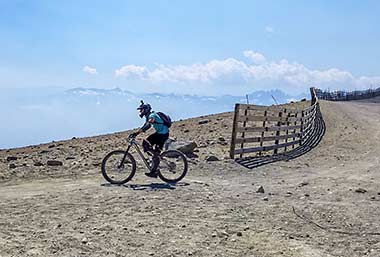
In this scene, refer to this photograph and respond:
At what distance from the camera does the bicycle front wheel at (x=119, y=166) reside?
10.6 metres

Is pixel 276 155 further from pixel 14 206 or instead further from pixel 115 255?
pixel 115 255

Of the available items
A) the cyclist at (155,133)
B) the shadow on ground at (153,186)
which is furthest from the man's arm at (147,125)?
the shadow on ground at (153,186)

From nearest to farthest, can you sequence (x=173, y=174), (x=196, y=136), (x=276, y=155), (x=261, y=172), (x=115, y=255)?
(x=115, y=255) < (x=173, y=174) < (x=261, y=172) < (x=276, y=155) < (x=196, y=136)

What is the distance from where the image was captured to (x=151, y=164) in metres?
10.9

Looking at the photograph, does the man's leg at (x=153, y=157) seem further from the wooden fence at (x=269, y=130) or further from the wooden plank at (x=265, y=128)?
the wooden plank at (x=265, y=128)

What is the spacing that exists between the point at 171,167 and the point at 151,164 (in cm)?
41

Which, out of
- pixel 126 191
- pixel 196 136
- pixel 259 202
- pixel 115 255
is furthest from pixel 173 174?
pixel 196 136

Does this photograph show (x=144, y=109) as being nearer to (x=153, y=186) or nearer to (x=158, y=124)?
(x=158, y=124)

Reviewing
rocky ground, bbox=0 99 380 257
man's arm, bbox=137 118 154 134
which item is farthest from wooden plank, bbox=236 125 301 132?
man's arm, bbox=137 118 154 134

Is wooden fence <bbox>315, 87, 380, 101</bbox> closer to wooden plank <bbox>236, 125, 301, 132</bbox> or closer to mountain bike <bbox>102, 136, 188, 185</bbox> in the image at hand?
wooden plank <bbox>236, 125, 301, 132</bbox>

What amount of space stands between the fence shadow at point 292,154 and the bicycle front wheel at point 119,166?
385 cm

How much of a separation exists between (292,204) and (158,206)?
2182 mm

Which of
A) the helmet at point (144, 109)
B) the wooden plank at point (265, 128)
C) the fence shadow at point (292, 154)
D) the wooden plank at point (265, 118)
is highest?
the helmet at point (144, 109)

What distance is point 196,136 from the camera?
19625 mm
